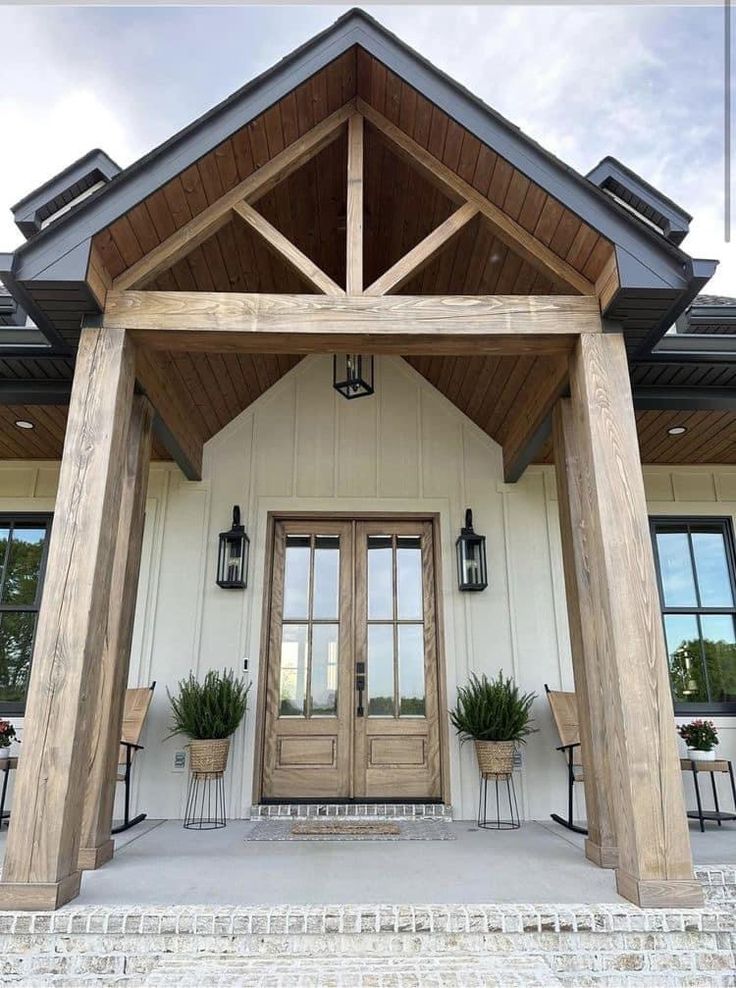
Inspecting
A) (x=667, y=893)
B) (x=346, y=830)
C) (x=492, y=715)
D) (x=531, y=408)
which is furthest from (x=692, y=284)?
(x=346, y=830)

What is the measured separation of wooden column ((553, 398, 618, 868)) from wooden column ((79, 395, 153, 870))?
2.43 metres

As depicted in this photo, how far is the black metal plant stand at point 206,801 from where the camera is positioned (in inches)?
189

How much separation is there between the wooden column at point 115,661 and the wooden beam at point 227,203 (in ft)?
2.63

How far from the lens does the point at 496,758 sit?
4.55 meters

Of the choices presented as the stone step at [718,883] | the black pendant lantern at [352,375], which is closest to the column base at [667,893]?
the stone step at [718,883]

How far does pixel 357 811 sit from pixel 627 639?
270 cm

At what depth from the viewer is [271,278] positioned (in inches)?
207

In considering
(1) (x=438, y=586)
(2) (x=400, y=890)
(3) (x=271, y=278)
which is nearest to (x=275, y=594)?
(1) (x=438, y=586)

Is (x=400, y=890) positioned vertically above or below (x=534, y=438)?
below

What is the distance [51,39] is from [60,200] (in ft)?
21.5

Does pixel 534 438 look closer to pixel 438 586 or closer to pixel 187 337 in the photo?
pixel 438 586

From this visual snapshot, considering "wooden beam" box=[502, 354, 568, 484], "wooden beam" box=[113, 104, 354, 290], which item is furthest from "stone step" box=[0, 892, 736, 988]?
"wooden beam" box=[113, 104, 354, 290]

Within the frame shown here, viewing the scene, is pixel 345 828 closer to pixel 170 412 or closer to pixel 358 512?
pixel 358 512

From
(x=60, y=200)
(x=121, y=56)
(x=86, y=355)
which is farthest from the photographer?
(x=121, y=56)
